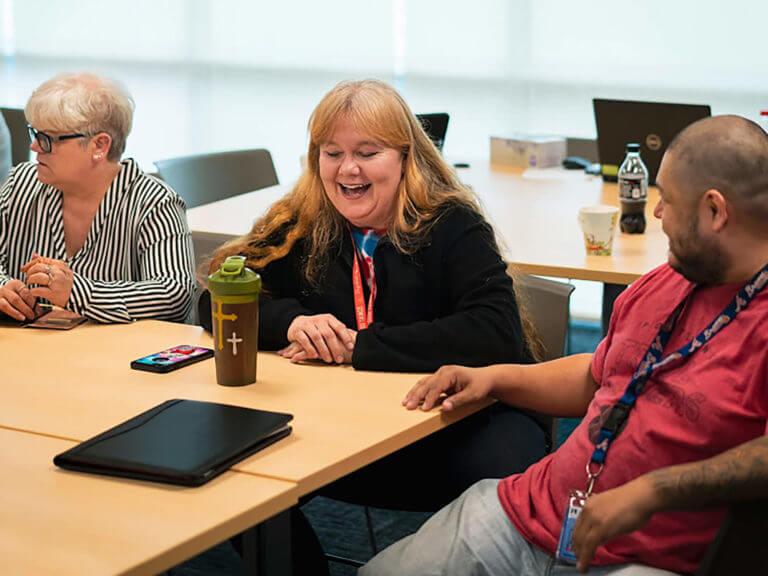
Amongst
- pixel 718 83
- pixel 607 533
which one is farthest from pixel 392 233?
pixel 718 83

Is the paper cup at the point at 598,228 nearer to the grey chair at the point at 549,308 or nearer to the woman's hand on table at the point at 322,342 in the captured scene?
the grey chair at the point at 549,308

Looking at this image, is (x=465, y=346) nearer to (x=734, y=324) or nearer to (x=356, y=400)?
(x=356, y=400)

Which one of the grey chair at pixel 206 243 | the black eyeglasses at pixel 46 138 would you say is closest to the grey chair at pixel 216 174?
the grey chair at pixel 206 243

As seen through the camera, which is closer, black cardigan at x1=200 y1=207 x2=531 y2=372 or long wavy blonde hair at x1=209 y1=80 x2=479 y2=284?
black cardigan at x1=200 y1=207 x2=531 y2=372

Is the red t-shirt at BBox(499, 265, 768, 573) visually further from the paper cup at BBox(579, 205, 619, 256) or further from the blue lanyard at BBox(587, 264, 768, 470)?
the paper cup at BBox(579, 205, 619, 256)

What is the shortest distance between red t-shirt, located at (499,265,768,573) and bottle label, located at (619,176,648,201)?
1.39 meters

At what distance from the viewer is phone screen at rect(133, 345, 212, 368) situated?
1.98m

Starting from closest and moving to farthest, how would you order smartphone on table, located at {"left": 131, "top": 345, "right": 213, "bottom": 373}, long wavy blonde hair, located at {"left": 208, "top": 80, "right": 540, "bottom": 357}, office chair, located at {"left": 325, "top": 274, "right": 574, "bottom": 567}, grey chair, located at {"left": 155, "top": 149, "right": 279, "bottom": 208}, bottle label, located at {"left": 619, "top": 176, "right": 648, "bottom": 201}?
smartphone on table, located at {"left": 131, "top": 345, "right": 213, "bottom": 373} < long wavy blonde hair, located at {"left": 208, "top": 80, "right": 540, "bottom": 357} < office chair, located at {"left": 325, "top": 274, "right": 574, "bottom": 567} < bottle label, located at {"left": 619, "top": 176, "right": 648, "bottom": 201} < grey chair, located at {"left": 155, "top": 149, "right": 279, "bottom": 208}

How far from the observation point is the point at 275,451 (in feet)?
5.13

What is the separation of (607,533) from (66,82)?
5.86ft

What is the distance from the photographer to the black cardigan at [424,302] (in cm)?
201

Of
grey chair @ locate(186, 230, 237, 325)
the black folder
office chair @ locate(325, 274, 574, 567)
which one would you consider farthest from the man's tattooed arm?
grey chair @ locate(186, 230, 237, 325)

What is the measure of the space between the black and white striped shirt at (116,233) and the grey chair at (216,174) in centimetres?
106

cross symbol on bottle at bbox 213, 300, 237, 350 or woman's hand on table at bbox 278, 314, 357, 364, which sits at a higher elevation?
cross symbol on bottle at bbox 213, 300, 237, 350
